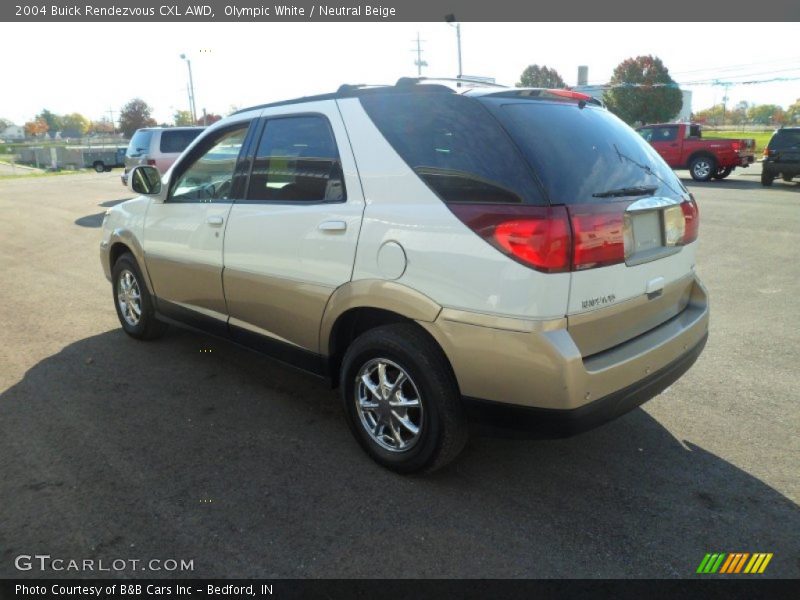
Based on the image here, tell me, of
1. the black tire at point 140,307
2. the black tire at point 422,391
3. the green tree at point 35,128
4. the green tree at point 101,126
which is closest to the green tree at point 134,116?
the green tree at point 101,126

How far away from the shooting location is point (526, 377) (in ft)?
8.62

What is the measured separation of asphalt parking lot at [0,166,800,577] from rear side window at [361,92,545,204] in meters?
1.45

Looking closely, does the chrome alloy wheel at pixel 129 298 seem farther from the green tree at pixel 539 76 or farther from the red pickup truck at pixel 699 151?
the green tree at pixel 539 76

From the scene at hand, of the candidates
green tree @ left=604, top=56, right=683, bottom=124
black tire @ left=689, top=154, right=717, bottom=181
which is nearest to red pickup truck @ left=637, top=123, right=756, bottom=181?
black tire @ left=689, top=154, right=717, bottom=181

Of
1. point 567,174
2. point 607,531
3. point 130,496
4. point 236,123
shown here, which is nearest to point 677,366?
point 607,531

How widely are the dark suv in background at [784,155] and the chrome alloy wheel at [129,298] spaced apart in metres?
17.7

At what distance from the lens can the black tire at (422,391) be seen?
289 centimetres

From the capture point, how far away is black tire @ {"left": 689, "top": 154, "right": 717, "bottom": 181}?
19969 mm

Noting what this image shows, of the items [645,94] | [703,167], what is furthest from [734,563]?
[645,94]

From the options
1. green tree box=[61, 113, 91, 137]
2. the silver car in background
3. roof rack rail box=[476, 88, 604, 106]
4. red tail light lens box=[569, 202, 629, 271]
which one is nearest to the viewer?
red tail light lens box=[569, 202, 629, 271]

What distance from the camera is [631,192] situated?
2877 millimetres

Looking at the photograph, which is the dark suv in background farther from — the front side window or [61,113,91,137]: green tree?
[61,113,91,137]: green tree

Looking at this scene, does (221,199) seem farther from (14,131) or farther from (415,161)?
(14,131)

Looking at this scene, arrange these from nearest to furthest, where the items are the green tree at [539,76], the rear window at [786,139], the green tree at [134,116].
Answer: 1. the rear window at [786,139]
2. the green tree at [539,76]
3. the green tree at [134,116]
